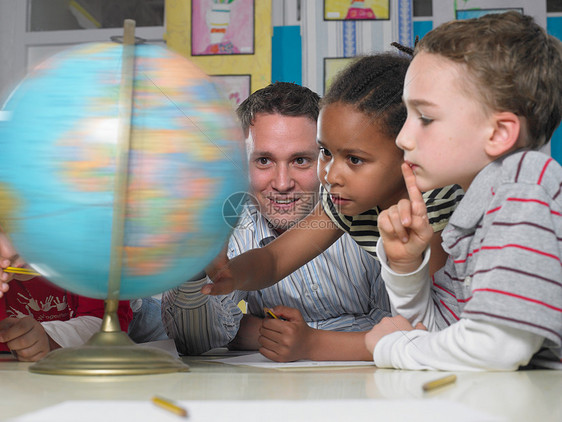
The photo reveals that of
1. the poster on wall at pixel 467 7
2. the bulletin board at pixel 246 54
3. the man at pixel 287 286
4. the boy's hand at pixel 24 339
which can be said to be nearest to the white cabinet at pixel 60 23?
the bulletin board at pixel 246 54

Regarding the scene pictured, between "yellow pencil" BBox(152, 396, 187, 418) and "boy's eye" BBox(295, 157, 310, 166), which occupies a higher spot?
"boy's eye" BBox(295, 157, 310, 166)

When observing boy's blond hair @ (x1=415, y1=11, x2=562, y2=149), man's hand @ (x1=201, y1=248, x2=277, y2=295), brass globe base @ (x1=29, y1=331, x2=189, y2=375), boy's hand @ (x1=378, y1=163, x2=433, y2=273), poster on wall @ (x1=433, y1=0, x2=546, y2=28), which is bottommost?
brass globe base @ (x1=29, y1=331, x2=189, y2=375)

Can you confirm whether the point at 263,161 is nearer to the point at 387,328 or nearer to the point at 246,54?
the point at 387,328

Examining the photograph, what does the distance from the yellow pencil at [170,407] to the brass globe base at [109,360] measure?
253 mm

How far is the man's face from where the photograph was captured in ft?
5.90

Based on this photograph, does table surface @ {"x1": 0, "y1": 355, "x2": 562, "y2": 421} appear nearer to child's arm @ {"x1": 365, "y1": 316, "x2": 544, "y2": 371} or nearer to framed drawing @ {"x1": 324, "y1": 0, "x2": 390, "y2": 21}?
child's arm @ {"x1": 365, "y1": 316, "x2": 544, "y2": 371}

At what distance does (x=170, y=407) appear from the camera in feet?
1.59

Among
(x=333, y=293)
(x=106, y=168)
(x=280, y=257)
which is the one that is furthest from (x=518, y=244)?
(x=333, y=293)

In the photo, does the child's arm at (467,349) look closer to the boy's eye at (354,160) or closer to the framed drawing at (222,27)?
the boy's eye at (354,160)

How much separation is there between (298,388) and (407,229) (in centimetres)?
38

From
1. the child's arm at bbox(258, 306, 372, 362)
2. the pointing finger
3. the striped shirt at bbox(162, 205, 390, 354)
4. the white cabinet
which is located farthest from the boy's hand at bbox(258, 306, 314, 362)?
the white cabinet

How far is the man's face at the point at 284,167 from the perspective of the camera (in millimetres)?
1798

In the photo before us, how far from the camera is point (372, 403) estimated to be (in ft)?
1.73

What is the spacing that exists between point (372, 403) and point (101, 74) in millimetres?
505
